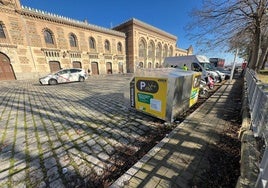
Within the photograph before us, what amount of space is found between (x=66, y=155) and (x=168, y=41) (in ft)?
150

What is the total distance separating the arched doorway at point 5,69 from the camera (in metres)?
15.7

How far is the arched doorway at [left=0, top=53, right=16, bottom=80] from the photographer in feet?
51.6

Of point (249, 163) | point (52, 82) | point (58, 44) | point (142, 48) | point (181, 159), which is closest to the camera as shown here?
point (249, 163)

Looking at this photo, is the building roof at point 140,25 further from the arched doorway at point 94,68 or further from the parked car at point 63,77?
the parked car at point 63,77

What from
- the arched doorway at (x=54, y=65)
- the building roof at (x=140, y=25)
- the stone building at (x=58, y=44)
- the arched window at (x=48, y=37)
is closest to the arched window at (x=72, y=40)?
the stone building at (x=58, y=44)

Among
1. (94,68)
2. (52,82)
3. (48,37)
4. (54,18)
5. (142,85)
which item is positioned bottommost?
(52,82)

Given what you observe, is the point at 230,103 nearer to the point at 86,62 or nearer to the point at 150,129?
the point at 150,129

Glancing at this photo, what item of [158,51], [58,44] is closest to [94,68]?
[58,44]

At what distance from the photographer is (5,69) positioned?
52.5 ft

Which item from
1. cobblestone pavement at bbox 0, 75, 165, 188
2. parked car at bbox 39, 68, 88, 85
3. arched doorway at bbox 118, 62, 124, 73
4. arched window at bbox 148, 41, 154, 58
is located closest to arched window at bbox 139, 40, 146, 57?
arched window at bbox 148, 41, 154, 58

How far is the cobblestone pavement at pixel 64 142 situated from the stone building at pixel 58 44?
10.0m

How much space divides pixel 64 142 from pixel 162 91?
3081 mm

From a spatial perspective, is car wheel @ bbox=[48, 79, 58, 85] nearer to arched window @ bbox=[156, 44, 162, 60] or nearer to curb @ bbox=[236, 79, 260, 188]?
curb @ bbox=[236, 79, 260, 188]

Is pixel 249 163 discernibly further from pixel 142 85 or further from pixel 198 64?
pixel 198 64
